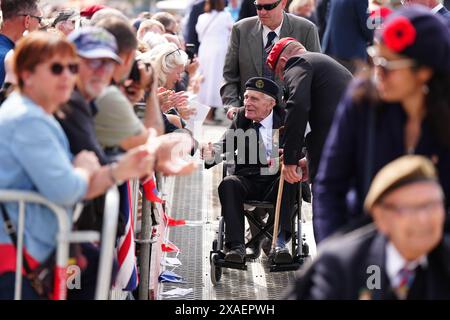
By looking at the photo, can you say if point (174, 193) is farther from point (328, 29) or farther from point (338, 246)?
point (338, 246)

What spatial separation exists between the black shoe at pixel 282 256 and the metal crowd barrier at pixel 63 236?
3469 mm

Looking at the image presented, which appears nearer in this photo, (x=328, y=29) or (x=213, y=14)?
(x=328, y=29)

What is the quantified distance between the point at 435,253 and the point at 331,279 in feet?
1.41

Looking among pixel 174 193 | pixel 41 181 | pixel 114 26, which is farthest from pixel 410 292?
pixel 174 193

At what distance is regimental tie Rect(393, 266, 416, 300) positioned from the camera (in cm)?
378

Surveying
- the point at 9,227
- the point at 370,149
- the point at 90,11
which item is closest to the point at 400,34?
the point at 370,149

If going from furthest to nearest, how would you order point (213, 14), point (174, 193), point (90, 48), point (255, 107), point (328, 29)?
1. point (213, 14)
2. point (328, 29)
3. point (174, 193)
4. point (255, 107)
5. point (90, 48)

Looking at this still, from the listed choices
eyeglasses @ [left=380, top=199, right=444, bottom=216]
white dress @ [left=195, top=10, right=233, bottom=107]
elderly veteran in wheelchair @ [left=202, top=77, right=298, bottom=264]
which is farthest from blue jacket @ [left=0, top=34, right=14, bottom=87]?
white dress @ [left=195, top=10, right=233, bottom=107]

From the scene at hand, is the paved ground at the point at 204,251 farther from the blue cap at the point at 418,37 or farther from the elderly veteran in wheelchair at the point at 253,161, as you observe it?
the blue cap at the point at 418,37

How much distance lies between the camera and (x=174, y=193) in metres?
10.7

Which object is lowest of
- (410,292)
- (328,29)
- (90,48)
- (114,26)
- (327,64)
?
(410,292)

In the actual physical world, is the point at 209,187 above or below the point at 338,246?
above

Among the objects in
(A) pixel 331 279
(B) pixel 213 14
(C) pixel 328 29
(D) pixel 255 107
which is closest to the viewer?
(A) pixel 331 279

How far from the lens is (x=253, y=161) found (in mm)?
7859
